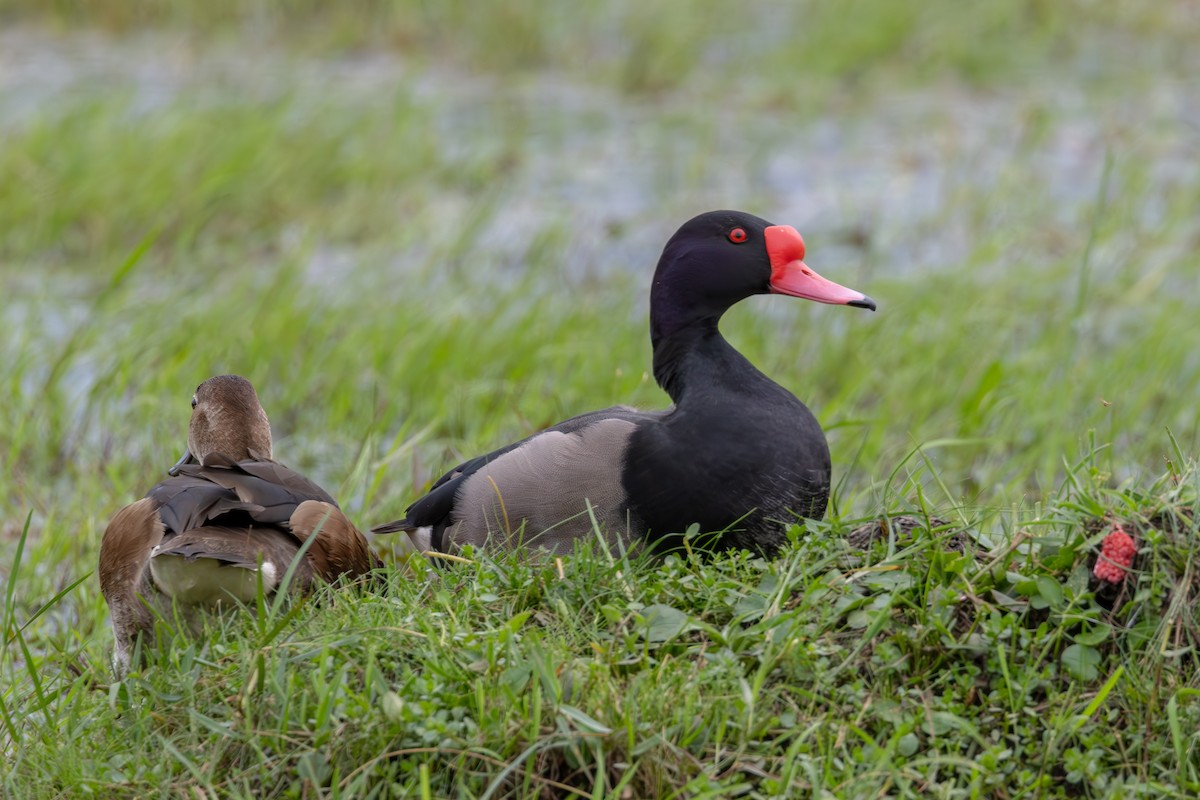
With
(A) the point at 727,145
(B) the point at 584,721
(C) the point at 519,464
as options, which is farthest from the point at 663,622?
(A) the point at 727,145

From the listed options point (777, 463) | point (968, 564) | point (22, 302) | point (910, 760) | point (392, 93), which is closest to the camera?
point (910, 760)

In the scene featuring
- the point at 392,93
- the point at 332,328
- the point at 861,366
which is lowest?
the point at 861,366

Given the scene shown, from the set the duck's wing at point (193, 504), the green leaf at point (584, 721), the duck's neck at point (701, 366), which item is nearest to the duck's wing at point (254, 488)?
the duck's wing at point (193, 504)

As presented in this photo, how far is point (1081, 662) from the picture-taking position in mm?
2854

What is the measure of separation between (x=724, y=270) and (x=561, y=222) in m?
3.92

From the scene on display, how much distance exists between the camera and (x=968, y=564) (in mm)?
3008

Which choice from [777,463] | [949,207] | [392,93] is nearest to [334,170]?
[392,93]

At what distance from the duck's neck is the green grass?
17.9 inches

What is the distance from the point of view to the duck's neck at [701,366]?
12.3 feet

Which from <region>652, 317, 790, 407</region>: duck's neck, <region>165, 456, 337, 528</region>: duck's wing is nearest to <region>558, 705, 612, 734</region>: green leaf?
<region>165, 456, 337, 528</region>: duck's wing

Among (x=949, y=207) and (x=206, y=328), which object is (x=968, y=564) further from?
(x=949, y=207)

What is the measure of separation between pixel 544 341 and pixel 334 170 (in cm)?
263

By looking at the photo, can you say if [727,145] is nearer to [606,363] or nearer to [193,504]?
[606,363]

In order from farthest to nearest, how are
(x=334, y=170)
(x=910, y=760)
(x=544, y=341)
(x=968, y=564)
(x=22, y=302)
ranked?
(x=334, y=170)
(x=22, y=302)
(x=544, y=341)
(x=968, y=564)
(x=910, y=760)
